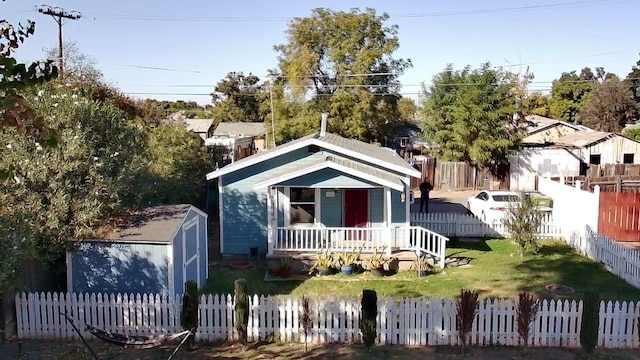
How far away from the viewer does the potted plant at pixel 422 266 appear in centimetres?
1521

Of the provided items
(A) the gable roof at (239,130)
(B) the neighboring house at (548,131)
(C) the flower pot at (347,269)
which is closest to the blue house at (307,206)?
(C) the flower pot at (347,269)

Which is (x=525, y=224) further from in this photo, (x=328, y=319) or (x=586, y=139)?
(x=586, y=139)

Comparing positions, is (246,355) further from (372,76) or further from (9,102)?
(372,76)

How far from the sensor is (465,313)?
974cm

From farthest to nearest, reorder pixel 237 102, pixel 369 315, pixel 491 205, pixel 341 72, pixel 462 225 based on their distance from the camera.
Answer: pixel 237 102, pixel 341 72, pixel 491 205, pixel 462 225, pixel 369 315

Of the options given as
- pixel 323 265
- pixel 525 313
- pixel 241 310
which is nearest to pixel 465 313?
pixel 525 313

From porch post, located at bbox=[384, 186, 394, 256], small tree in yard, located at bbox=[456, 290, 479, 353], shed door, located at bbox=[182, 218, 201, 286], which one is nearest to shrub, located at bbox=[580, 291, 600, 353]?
small tree in yard, located at bbox=[456, 290, 479, 353]

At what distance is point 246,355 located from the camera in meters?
9.83

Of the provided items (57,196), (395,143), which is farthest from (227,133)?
(57,196)

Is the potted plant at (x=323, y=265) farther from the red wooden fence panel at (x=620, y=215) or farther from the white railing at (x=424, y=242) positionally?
the red wooden fence panel at (x=620, y=215)

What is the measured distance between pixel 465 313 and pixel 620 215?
1126 centimetres

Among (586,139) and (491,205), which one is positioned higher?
(586,139)

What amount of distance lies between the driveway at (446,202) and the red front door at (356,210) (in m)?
7.93

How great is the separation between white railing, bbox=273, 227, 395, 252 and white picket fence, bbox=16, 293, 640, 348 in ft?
19.7
